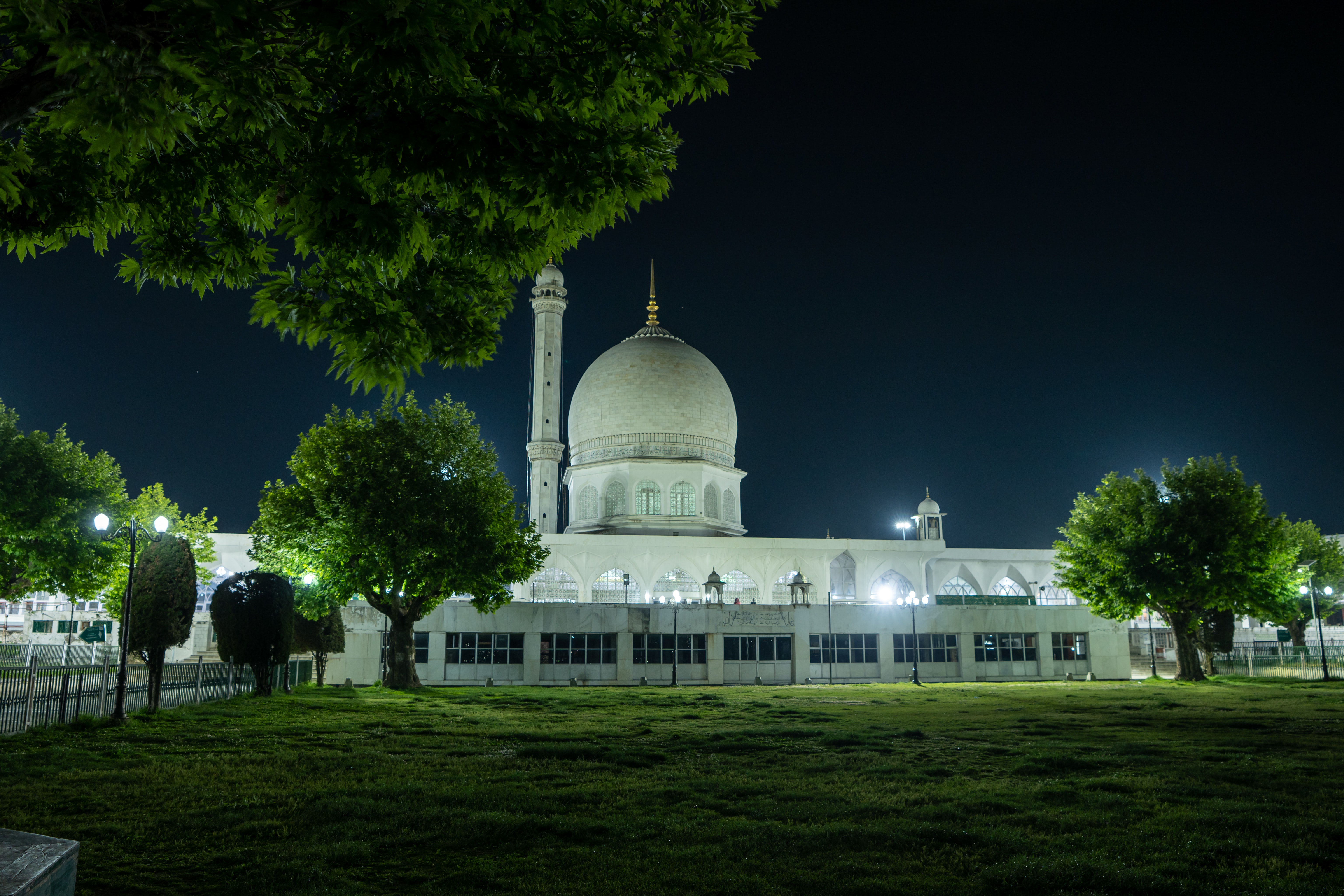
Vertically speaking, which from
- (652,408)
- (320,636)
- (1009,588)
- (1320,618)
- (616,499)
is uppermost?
(652,408)

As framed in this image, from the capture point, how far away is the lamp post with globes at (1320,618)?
3962cm

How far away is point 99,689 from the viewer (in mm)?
21016

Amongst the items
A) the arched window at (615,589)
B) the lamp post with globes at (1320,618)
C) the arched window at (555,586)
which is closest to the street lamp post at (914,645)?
the lamp post with globes at (1320,618)

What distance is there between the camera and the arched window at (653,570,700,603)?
211 feet

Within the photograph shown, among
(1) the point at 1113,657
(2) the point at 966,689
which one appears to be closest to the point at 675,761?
(2) the point at 966,689

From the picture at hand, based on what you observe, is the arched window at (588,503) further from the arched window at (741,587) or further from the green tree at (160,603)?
the green tree at (160,603)

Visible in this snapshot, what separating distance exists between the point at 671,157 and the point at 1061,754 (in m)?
11.4

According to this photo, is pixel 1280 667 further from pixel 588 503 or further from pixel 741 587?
pixel 588 503

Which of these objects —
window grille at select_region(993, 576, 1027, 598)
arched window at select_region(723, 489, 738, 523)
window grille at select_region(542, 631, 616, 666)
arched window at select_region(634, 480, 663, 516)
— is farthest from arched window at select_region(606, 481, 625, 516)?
window grille at select_region(993, 576, 1027, 598)

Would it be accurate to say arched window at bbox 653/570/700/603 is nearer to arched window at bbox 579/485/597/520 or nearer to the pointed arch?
the pointed arch

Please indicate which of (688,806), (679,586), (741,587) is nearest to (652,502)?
(679,586)

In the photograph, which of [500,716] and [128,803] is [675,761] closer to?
[128,803]

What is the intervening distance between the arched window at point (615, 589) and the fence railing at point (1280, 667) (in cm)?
3336

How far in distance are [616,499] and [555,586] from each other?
8196mm
